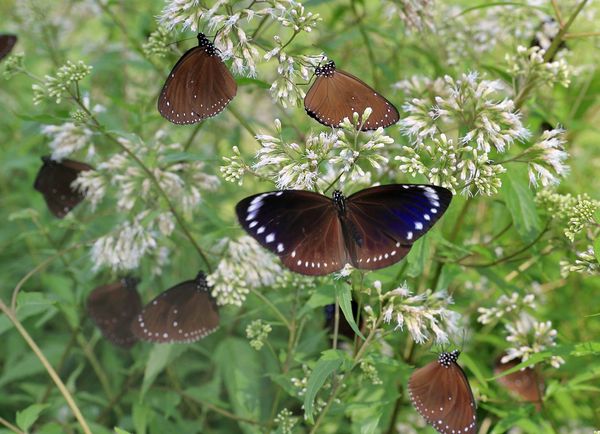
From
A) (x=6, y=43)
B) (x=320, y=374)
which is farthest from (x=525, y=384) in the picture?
(x=6, y=43)

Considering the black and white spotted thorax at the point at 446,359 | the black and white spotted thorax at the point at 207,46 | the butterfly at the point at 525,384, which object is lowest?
the butterfly at the point at 525,384

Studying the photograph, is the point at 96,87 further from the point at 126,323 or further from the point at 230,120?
the point at 126,323

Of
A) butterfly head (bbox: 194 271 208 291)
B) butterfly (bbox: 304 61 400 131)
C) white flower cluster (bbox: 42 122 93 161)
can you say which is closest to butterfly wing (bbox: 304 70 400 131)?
butterfly (bbox: 304 61 400 131)

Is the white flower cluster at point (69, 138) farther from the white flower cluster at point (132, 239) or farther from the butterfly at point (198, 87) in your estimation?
the butterfly at point (198, 87)

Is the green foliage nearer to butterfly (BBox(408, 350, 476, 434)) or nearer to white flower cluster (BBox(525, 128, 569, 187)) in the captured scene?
white flower cluster (BBox(525, 128, 569, 187))

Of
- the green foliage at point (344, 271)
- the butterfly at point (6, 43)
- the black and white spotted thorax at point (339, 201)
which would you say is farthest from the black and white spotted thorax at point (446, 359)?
the butterfly at point (6, 43)
